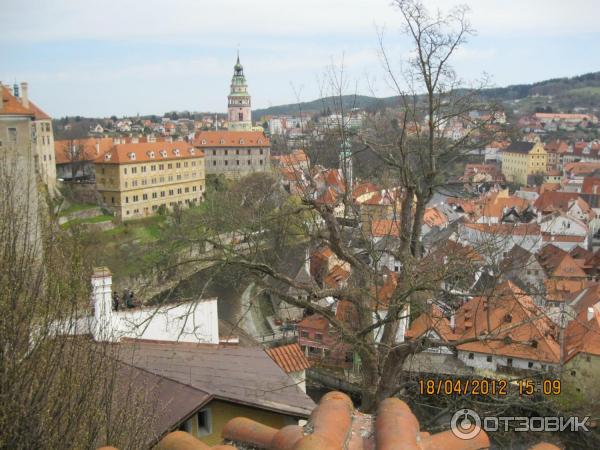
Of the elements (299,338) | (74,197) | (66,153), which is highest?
(66,153)

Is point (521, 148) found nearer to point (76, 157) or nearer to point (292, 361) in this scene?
point (76, 157)

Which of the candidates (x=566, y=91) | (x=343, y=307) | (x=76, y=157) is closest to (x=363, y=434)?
(x=343, y=307)

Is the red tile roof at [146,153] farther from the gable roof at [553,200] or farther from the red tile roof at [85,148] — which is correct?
the gable roof at [553,200]

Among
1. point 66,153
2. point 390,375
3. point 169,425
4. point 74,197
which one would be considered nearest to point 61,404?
point 169,425

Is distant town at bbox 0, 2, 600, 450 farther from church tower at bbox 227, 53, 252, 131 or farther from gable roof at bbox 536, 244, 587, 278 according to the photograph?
church tower at bbox 227, 53, 252, 131

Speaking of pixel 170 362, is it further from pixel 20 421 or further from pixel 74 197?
pixel 74 197

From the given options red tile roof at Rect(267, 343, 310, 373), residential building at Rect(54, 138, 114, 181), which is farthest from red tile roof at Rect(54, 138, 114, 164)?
red tile roof at Rect(267, 343, 310, 373)
